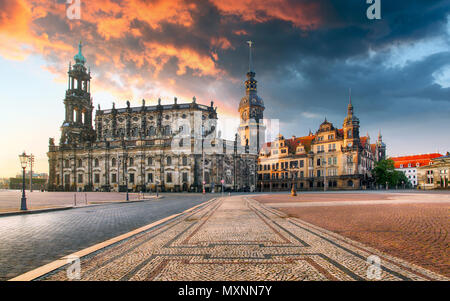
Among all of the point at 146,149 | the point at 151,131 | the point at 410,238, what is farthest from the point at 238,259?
the point at 151,131

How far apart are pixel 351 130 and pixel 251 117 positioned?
27.7 m

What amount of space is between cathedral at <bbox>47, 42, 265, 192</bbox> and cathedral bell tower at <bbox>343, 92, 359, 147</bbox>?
75.2ft

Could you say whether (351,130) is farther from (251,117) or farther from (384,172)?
(251,117)

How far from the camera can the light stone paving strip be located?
4.33m

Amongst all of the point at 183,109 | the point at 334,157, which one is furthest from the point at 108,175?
the point at 334,157

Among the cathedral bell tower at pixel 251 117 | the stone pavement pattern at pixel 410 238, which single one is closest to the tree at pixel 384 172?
the cathedral bell tower at pixel 251 117

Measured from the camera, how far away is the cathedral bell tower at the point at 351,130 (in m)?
58.9

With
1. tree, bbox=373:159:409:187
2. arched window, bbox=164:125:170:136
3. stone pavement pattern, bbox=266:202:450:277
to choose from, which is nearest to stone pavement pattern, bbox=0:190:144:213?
stone pavement pattern, bbox=266:202:450:277

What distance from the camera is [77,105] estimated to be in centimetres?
7012

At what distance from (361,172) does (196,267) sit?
64.9 m

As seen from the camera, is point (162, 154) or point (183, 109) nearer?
point (162, 154)

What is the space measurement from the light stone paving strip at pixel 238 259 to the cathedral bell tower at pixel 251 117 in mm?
67054
